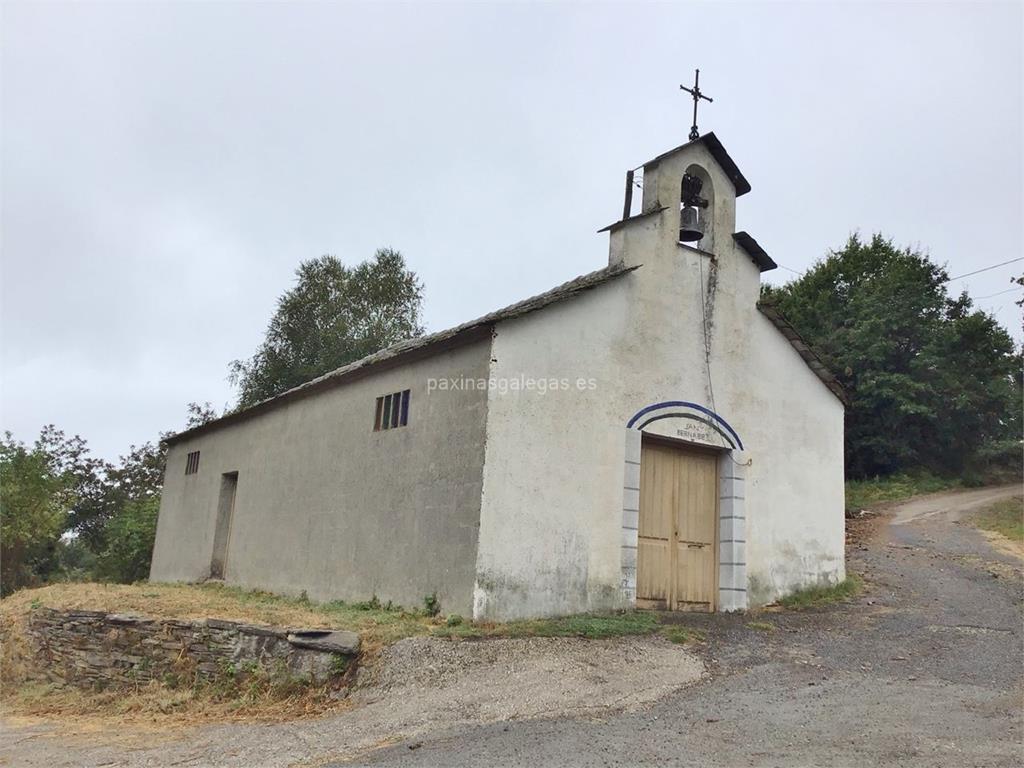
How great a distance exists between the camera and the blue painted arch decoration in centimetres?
1123

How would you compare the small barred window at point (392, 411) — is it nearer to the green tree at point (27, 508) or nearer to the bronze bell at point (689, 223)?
the bronze bell at point (689, 223)

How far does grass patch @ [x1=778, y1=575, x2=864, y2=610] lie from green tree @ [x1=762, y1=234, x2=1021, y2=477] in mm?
16732

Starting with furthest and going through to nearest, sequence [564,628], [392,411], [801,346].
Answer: [801,346]
[392,411]
[564,628]

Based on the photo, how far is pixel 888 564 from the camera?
1581cm

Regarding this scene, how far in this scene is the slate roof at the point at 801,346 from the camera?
42.7 feet

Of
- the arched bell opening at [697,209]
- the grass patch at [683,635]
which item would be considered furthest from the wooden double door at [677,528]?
the arched bell opening at [697,209]

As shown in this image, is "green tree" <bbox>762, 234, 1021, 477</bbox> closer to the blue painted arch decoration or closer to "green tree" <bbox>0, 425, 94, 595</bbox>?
the blue painted arch decoration

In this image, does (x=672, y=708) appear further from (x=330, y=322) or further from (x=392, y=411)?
(x=330, y=322)

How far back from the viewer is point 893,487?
27594 mm

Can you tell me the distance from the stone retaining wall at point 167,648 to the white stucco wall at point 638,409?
185cm

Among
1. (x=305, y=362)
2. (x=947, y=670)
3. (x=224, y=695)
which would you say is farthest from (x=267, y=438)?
(x=305, y=362)

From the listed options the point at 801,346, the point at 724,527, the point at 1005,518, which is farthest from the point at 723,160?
the point at 1005,518

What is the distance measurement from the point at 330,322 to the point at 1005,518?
24420 mm

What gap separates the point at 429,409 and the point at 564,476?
6.83 ft
